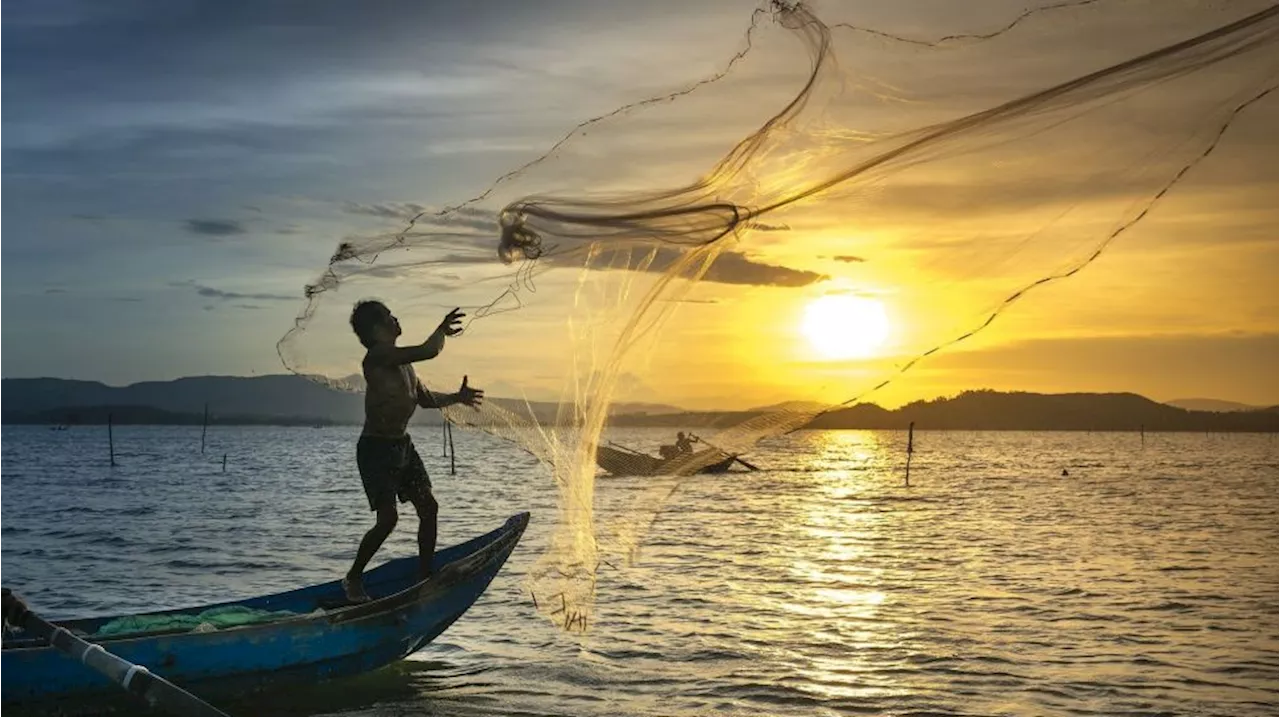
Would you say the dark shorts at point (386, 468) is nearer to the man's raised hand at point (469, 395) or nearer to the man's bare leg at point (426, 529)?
the man's bare leg at point (426, 529)

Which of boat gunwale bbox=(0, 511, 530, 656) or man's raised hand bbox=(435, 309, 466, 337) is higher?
man's raised hand bbox=(435, 309, 466, 337)

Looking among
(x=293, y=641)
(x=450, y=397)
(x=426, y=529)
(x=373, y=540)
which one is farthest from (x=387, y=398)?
(x=293, y=641)

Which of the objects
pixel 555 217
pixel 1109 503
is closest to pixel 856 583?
pixel 555 217

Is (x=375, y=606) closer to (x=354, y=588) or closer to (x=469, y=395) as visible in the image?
(x=354, y=588)

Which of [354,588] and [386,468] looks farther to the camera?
[354,588]

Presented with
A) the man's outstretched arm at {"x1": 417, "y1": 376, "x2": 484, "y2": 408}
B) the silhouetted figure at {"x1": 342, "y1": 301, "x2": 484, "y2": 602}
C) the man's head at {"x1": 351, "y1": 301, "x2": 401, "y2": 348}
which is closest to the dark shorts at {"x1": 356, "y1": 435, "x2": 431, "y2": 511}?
the silhouetted figure at {"x1": 342, "y1": 301, "x2": 484, "y2": 602}

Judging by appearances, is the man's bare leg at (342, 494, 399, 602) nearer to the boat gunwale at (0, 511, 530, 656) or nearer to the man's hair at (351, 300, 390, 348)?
the boat gunwale at (0, 511, 530, 656)

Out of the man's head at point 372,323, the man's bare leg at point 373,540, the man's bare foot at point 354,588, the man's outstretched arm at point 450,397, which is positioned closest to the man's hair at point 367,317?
the man's head at point 372,323

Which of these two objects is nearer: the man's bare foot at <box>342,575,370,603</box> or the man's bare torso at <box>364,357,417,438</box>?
the man's bare torso at <box>364,357,417,438</box>

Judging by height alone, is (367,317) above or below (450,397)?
above

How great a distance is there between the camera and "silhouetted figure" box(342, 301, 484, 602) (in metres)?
10.5

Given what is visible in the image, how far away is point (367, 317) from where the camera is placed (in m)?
10.6

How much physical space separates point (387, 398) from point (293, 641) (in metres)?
2.18

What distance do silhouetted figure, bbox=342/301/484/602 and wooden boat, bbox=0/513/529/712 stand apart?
726 mm
